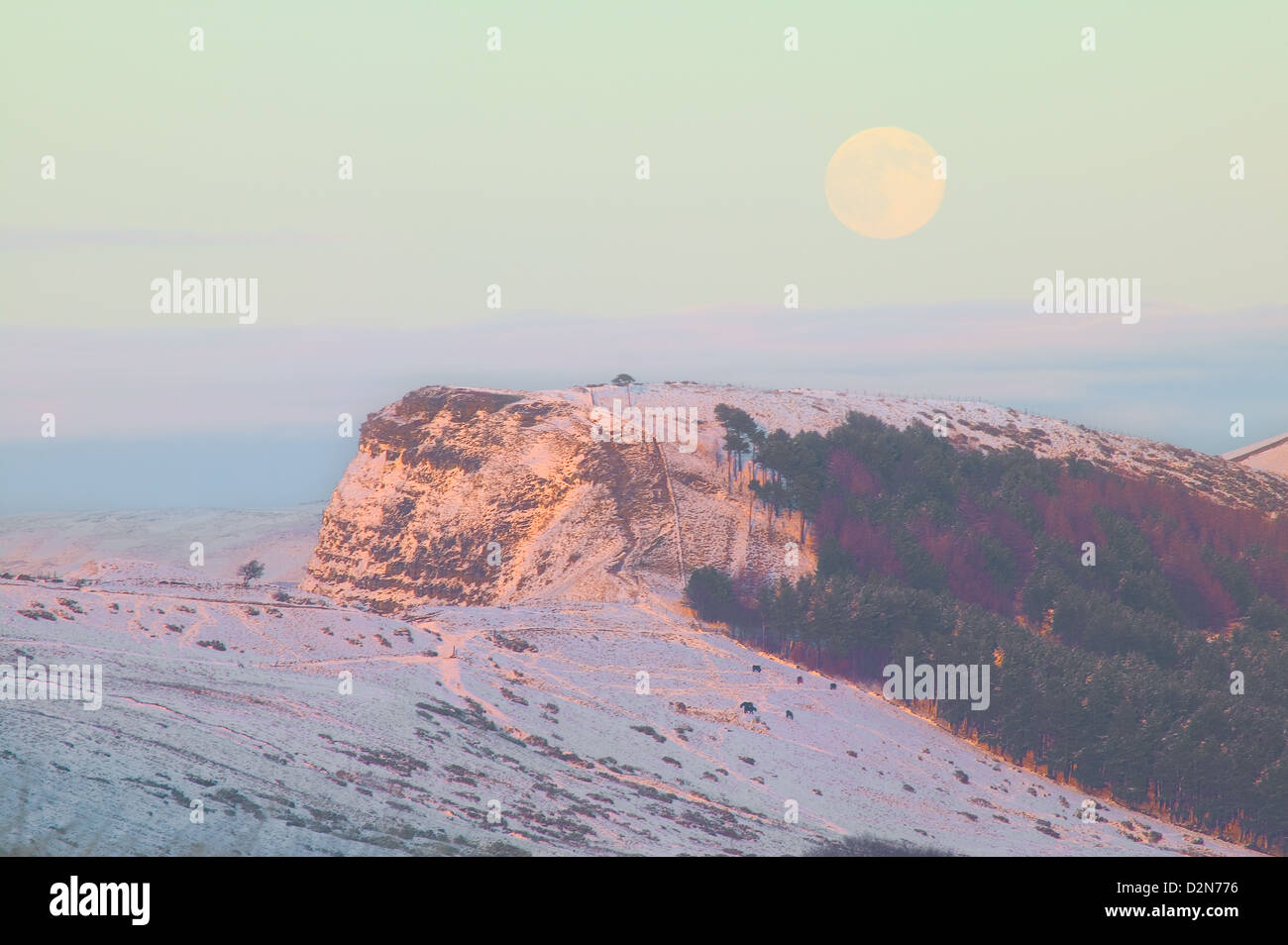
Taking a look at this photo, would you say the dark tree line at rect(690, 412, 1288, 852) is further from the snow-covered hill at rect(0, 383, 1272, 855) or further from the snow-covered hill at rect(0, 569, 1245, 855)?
the snow-covered hill at rect(0, 569, 1245, 855)

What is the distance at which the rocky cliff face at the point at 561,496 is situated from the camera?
319ft

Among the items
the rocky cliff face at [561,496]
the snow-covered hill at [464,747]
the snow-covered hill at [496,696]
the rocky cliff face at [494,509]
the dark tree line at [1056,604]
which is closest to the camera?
the snow-covered hill at [464,747]

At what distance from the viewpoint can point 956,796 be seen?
64.5 m

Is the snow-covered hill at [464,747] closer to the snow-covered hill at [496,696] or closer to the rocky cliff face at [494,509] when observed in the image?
the snow-covered hill at [496,696]

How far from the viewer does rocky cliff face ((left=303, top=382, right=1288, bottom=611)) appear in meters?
97.4

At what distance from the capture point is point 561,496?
105m

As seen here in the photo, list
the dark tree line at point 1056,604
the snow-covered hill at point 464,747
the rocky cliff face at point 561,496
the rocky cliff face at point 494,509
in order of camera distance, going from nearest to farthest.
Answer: the snow-covered hill at point 464,747, the dark tree line at point 1056,604, the rocky cliff face at point 494,509, the rocky cliff face at point 561,496

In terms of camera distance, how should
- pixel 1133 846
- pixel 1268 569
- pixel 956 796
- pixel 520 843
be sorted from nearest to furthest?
1. pixel 520 843
2. pixel 1133 846
3. pixel 956 796
4. pixel 1268 569

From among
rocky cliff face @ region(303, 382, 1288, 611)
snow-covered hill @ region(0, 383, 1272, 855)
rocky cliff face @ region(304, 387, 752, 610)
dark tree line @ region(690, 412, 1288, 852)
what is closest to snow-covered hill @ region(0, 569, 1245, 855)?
snow-covered hill @ region(0, 383, 1272, 855)

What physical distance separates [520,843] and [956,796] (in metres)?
32.6

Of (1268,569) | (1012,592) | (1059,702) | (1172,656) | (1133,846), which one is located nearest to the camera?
(1133,846)

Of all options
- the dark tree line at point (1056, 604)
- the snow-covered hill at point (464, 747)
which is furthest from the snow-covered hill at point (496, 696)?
the dark tree line at point (1056, 604)

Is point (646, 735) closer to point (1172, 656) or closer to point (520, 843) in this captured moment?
point (520, 843)

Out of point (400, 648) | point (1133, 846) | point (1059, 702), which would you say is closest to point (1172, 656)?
point (1059, 702)
